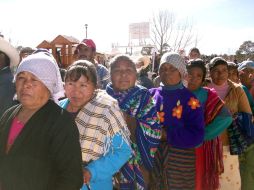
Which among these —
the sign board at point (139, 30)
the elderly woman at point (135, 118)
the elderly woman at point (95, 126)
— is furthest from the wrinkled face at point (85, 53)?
the sign board at point (139, 30)

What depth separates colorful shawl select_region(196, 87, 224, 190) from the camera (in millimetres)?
3445

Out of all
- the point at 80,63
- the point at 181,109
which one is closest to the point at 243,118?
the point at 181,109

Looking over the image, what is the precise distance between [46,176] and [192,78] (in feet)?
7.73

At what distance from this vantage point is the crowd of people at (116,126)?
175 centimetres

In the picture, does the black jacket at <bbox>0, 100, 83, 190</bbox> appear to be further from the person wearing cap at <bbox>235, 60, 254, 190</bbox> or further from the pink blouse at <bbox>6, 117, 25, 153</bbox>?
the person wearing cap at <bbox>235, 60, 254, 190</bbox>

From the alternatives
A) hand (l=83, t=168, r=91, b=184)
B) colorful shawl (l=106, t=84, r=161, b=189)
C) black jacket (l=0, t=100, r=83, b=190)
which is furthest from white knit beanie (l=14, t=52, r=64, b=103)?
colorful shawl (l=106, t=84, r=161, b=189)

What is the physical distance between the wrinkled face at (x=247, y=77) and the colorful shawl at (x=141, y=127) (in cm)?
283

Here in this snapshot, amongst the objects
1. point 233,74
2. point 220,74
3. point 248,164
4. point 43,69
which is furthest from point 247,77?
point 43,69

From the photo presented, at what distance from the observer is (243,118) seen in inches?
159

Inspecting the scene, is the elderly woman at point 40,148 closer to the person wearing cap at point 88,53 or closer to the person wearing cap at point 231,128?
the person wearing cap at point 88,53

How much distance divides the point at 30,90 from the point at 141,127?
120 cm

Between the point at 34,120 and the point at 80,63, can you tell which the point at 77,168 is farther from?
the point at 80,63

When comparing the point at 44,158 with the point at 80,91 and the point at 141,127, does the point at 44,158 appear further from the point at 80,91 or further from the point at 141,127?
the point at 141,127

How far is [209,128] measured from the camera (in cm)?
344
